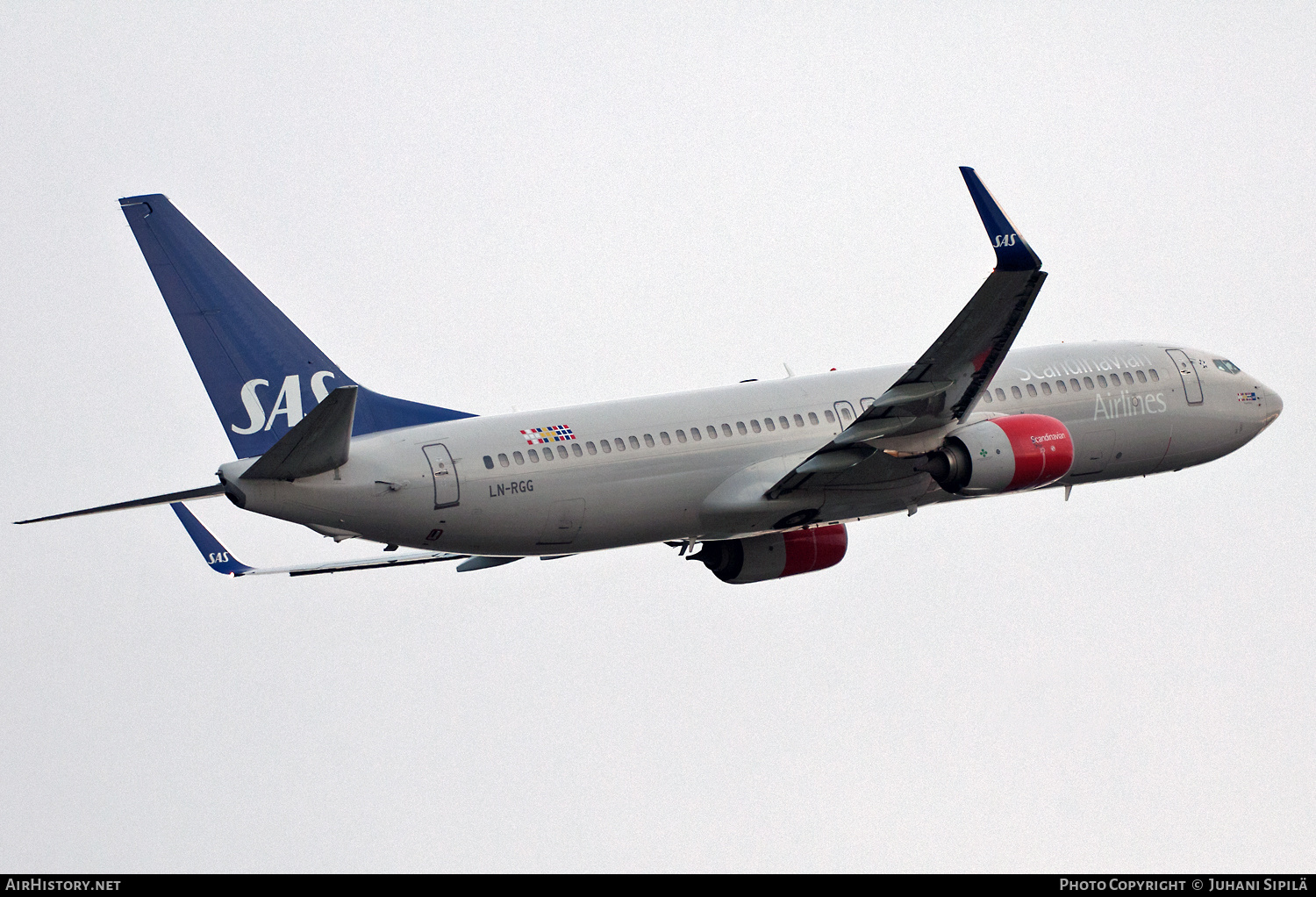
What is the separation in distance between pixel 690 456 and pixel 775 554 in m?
5.43

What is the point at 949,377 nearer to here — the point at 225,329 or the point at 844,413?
the point at 844,413

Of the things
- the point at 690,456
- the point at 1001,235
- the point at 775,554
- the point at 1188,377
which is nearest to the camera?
the point at 1001,235

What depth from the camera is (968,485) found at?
39.9 meters

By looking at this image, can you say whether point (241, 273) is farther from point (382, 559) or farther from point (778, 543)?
point (778, 543)

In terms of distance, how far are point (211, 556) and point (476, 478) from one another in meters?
9.56

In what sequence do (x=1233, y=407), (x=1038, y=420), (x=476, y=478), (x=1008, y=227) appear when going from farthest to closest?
1. (x=1233, y=407)
2. (x=1038, y=420)
3. (x=476, y=478)
4. (x=1008, y=227)

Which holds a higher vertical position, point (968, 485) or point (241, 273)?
point (241, 273)

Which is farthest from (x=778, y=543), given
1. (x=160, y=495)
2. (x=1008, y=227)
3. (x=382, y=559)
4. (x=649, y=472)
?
(x=160, y=495)

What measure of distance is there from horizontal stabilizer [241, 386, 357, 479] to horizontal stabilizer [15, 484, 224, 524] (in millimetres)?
817

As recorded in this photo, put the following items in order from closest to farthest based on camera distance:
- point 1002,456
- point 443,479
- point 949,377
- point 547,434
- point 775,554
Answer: point 443,479 < point 949,377 < point 547,434 < point 1002,456 < point 775,554

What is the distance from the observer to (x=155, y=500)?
35.4 metres

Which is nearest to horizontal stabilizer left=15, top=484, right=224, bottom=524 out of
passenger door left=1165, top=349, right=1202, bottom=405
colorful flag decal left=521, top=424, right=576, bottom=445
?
colorful flag decal left=521, top=424, right=576, bottom=445

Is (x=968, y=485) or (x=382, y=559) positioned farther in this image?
(x=382, y=559)

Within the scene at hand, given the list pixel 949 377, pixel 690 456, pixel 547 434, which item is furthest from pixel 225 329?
pixel 949 377
